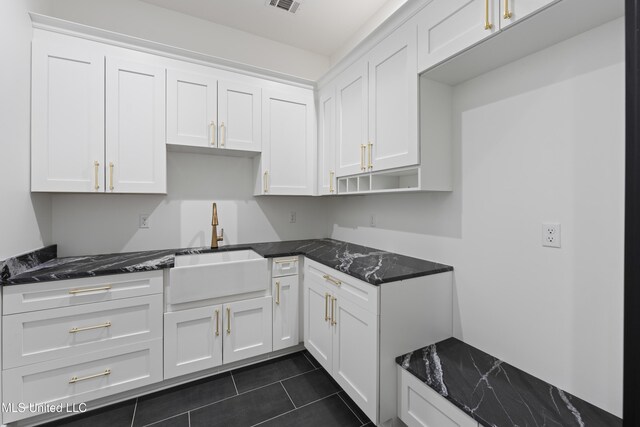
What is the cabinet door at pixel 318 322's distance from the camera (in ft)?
6.33

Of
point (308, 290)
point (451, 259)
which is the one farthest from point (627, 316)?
point (308, 290)

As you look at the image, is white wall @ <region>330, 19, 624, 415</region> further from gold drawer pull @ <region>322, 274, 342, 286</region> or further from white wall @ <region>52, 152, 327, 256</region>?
white wall @ <region>52, 152, 327, 256</region>

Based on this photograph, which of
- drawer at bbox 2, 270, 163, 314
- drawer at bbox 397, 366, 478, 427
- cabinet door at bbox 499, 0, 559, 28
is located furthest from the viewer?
drawer at bbox 2, 270, 163, 314

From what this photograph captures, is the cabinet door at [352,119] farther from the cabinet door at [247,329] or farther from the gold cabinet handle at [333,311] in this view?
the cabinet door at [247,329]

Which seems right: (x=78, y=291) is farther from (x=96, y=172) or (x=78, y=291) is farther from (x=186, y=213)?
(x=186, y=213)

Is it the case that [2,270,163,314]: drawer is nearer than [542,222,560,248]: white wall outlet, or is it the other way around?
[542,222,560,248]: white wall outlet

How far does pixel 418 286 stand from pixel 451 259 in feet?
1.13

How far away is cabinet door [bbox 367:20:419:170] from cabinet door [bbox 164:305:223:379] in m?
1.58

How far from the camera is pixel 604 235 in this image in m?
1.14

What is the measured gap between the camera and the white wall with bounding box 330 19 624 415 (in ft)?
3.69

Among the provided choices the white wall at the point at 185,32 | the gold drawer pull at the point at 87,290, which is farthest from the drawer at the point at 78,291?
the white wall at the point at 185,32

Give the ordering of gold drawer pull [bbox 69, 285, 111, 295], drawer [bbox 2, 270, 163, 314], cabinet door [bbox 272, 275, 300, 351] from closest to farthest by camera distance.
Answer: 1. drawer [bbox 2, 270, 163, 314]
2. gold drawer pull [bbox 69, 285, 111, 295]
3. cabinet door [bbox 272, 275, 300, 351]

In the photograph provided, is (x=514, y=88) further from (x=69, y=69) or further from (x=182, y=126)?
(x=69, y=69)

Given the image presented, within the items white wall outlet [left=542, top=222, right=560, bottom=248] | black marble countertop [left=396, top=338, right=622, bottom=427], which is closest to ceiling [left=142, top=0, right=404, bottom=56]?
white wall outlet [left=542, top=222, right=560, bottom=248]
